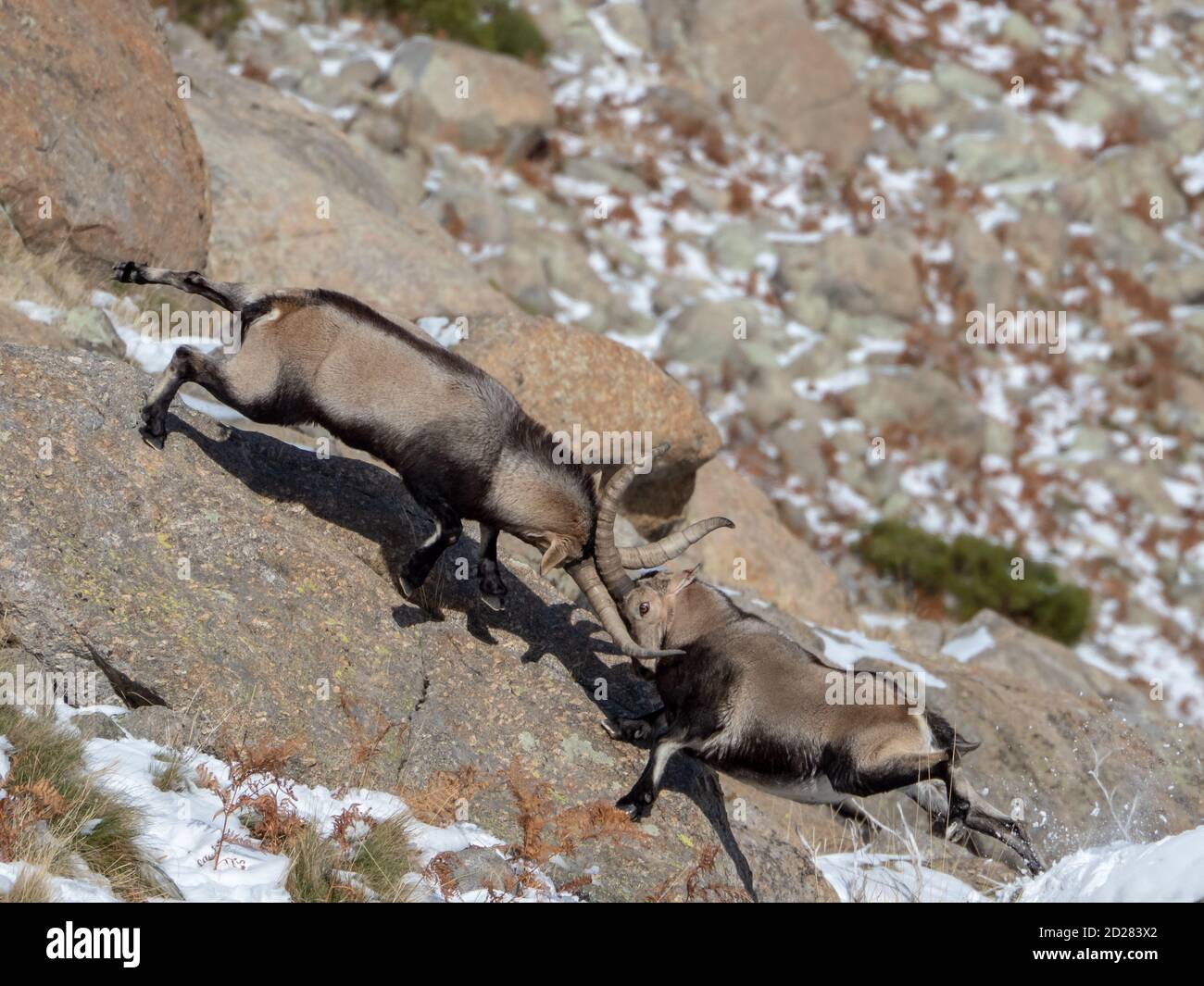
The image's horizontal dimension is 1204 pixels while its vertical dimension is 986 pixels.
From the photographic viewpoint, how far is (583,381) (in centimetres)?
1127

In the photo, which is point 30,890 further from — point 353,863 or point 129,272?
point 129,272

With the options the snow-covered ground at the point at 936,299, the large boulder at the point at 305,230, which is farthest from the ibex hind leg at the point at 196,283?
the snow-covered ground at the point at 936,299

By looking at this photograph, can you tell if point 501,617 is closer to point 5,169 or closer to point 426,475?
point 426,475

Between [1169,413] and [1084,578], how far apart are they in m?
5.00

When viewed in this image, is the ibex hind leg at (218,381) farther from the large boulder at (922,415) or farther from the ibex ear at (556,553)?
the large boulder at (922,415)

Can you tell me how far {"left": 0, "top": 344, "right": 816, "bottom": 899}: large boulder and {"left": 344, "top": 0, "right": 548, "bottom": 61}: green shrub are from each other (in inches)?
771

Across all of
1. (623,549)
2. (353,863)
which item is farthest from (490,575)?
(353,863)

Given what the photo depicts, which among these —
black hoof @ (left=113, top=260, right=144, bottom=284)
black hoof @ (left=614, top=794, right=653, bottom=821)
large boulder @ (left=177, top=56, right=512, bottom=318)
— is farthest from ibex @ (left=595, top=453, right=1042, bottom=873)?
large boulder @ (left=177, top=56, right=512, bottom=318)

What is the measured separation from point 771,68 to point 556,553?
23131mm

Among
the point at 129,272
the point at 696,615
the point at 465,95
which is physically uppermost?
the point at 129,272

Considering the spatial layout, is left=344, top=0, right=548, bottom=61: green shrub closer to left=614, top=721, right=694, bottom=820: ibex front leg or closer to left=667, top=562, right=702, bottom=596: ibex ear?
left=667, top=562, right=702, bottom=596: ibex ear

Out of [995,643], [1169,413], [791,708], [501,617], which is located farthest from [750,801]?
[1169,413]

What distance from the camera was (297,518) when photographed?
7895mm

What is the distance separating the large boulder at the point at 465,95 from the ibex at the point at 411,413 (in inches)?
652
